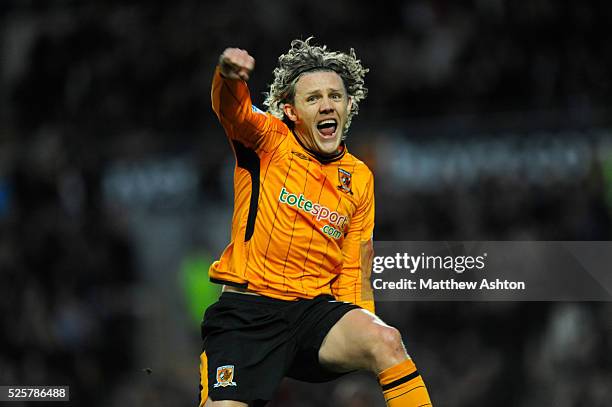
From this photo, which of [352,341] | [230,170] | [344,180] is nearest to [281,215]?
[344,180]

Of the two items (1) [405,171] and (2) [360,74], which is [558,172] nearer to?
(1) [405,171]

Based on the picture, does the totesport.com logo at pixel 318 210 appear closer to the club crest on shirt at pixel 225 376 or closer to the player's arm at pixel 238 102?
the player's arm at pixel 238 102

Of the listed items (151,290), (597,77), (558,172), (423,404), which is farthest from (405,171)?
(423,404)

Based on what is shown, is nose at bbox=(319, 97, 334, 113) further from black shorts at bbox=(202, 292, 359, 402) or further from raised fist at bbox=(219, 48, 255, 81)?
black shorts at bbox=(202, 292, 359, 402)

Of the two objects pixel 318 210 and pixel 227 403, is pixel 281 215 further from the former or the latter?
pixel 227 403

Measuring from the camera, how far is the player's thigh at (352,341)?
444cm

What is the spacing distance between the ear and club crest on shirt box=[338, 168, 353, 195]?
0.33 m

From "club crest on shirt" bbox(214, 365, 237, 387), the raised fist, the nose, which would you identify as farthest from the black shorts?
the raised fist

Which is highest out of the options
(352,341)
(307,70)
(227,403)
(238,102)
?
(307,70)

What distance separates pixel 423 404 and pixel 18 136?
8138 mm

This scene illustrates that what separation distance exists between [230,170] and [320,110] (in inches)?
175

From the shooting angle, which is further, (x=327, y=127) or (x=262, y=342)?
(x=327, y=127)

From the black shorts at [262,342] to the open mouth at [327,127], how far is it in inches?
29.6

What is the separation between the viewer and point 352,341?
4492 mm
